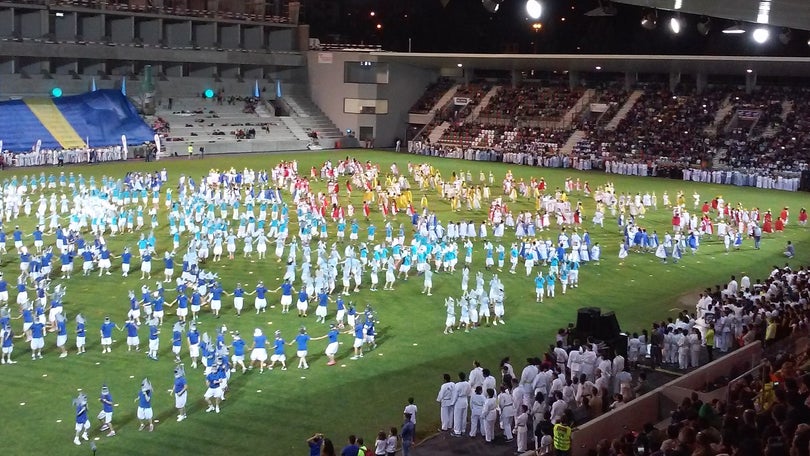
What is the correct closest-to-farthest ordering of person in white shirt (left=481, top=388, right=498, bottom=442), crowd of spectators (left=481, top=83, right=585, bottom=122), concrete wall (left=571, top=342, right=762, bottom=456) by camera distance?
concrete wall (left=571, top=342, right=762, bottom=456), person in white shirt (left=481, top=388, right=498, bottom=442), crowd of spectators (left=481, top=83, right=585, bottom=122)

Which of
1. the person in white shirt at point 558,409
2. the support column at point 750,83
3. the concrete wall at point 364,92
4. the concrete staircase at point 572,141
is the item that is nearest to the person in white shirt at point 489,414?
the person in white shirt at point 558,409

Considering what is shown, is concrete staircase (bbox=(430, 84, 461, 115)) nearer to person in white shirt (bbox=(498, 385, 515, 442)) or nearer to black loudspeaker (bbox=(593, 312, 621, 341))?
black loudspeaker (bbox=(593, 312, 621, 341))

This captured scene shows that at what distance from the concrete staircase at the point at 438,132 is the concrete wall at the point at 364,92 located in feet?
11.8

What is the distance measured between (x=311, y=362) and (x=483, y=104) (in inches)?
1921

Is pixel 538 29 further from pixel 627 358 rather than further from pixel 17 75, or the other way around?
pixel 627 358

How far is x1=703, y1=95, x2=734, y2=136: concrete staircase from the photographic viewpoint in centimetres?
5362

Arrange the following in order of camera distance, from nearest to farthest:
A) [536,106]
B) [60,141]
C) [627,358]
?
[627,358] → [60,141] → [536,106]

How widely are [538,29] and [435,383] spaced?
53788mm

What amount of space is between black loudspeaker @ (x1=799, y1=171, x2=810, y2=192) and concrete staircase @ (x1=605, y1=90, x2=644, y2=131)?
13539mm

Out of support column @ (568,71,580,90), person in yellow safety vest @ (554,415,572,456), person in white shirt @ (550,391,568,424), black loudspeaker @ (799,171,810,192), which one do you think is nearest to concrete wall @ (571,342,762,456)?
person in yellow safety vest @ (554,415,572,456)

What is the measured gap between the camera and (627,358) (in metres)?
17.6

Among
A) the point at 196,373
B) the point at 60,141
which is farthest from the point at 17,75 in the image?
the point at 196,373

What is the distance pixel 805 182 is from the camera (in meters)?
46.1

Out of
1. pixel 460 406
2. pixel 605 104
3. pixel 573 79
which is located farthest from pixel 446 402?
pixel 573 79
